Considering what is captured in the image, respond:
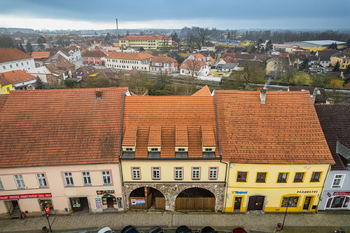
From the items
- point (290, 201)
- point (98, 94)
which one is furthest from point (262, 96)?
point (98, 94)

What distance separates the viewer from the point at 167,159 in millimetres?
19750

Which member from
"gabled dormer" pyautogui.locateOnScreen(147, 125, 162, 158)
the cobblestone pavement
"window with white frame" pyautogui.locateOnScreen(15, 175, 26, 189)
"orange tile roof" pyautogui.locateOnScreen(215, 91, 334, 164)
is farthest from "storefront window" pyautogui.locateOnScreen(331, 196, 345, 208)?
"window with white frame" pyautogui.locateOnScreen(15, 175, 26, 189)

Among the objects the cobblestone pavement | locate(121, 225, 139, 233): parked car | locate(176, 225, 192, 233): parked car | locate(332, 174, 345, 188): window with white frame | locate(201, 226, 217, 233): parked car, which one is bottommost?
the cobblestone pavement

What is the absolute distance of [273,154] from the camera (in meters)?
20.1

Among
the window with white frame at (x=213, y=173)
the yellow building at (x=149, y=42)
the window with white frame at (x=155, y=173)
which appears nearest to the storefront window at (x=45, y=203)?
the window with white frame at (x=155, y=173)

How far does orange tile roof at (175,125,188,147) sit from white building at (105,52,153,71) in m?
80.5

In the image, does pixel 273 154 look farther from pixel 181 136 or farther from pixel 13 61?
pixel 13 61

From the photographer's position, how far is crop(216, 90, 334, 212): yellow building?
65.5 feet

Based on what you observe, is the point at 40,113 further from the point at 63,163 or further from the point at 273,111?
the point at 273,111

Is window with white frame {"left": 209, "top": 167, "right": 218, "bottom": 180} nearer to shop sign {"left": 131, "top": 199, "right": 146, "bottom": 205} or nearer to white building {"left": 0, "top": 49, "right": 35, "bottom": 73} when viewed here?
shop sign {"left": 131, "top": 199, "right": 146, "bottom": 205}

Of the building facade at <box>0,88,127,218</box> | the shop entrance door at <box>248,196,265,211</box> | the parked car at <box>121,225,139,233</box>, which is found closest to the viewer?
the parked car at <box>121,225,139,233</box>

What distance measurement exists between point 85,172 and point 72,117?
5796 mm

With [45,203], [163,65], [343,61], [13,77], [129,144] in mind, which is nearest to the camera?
[129,144]

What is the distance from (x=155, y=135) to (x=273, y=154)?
433 inches
